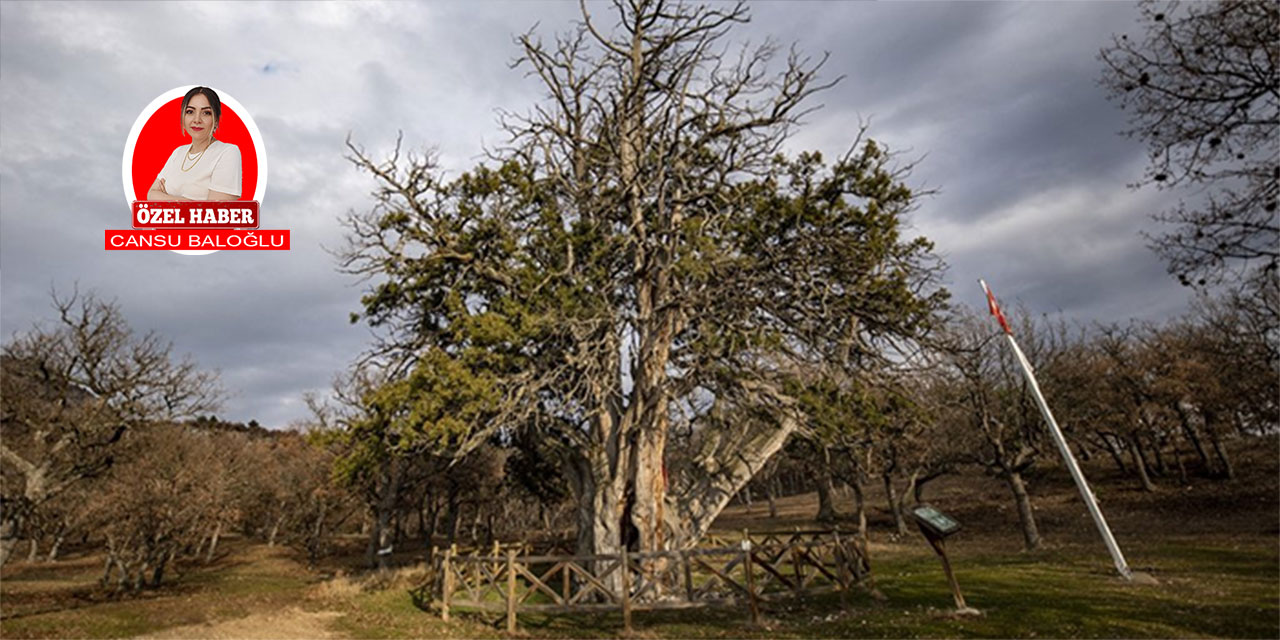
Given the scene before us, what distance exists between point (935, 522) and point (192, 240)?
13648mm

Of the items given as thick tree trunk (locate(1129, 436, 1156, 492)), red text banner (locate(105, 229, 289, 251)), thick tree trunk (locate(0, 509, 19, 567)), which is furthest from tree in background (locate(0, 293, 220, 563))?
thick tree trunk (locate(1129, 436, 1156, 492))

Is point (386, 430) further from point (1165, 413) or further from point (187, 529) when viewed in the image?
point (1165, 413)

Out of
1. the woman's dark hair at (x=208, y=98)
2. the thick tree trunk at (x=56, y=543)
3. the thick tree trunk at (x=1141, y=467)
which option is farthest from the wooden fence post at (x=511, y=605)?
the thick tree trunk at (x=1141, y=467)

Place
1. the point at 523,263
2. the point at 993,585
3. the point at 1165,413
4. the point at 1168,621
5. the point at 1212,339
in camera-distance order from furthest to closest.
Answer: the point at 1165,413, the point at 1212,339, the point at 523,263, the point at 993,585, the point at 1168,621

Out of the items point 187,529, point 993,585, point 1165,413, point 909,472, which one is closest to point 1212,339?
point 1165,413

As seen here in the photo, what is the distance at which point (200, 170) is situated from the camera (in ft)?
28.3

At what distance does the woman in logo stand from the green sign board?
1304 cm

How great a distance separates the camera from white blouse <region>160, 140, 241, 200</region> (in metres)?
8.56

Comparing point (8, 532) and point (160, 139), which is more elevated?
point (160, 139)

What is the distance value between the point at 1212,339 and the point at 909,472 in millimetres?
19123

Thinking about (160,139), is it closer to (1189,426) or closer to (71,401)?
(71,401)

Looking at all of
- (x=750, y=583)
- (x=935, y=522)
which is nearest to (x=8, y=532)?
(x=750, y=583)

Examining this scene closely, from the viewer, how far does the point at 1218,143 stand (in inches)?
359

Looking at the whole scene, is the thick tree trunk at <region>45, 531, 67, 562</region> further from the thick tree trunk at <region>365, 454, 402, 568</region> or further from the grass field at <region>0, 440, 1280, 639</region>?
the thick tree trunk at <region>365, 454, 402, 568</region>
